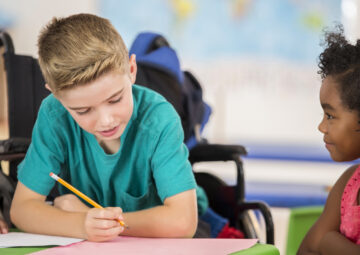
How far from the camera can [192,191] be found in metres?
1.10

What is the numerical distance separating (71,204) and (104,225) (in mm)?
190

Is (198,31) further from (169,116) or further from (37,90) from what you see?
(169,116)

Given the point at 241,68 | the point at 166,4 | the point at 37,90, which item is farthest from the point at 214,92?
the point at 37,90

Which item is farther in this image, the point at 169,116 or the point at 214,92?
the point at 214,92

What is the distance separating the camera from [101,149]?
115 cm

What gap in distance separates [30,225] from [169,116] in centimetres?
36

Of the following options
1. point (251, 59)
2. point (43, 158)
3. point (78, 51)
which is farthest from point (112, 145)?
point (251, 59)

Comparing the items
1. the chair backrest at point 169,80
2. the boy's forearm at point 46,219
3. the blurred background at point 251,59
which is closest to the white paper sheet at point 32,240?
the boy's forearm at point 46,219

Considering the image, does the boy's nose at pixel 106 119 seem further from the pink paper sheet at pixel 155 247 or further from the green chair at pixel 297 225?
the green chair at pixel 297 225

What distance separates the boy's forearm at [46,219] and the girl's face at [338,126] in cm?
49

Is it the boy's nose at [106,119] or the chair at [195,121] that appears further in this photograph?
the chair at [195,121]

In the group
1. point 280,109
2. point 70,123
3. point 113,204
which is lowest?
point 280,109

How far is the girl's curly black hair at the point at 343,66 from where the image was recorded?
1.01 metres

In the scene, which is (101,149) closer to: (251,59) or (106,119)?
(106,119)
